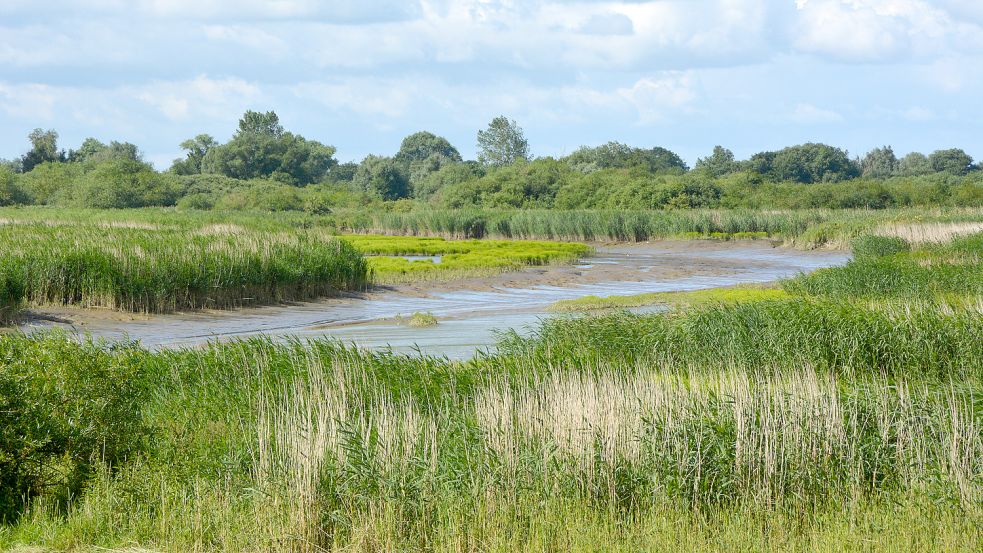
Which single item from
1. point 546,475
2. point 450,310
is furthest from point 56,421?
point 450,310

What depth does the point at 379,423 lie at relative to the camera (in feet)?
36.7

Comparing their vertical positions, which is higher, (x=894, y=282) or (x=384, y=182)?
(x=384, y=182)

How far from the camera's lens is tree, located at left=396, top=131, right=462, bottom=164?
165 meters

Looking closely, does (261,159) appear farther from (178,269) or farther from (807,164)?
(178,269)

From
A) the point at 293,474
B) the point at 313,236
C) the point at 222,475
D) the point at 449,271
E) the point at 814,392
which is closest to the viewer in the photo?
the point at 293,474

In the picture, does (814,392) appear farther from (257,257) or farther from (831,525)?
(257,257)

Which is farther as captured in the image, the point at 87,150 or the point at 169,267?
the point at 87,150

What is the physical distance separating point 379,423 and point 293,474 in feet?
4.50

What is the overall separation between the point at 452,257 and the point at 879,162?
11770cm

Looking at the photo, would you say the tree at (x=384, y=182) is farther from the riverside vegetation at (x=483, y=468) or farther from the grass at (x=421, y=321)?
the riverside vegetation at (x=483, y=468)

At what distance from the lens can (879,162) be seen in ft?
495

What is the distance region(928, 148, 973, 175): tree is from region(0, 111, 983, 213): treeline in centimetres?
18

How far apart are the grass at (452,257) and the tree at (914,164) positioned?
290 ft

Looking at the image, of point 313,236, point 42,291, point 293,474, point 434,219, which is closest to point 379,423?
point 293,474
